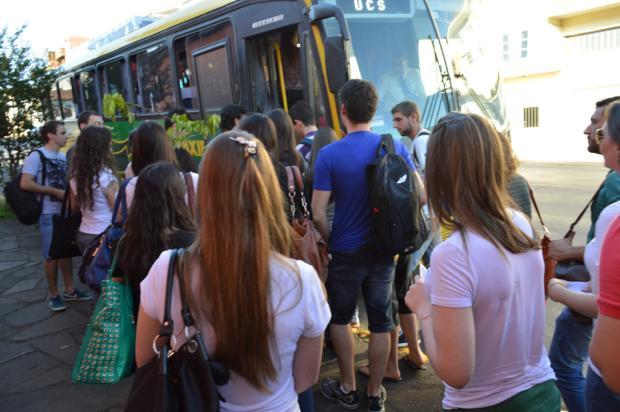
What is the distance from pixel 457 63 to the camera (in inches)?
227

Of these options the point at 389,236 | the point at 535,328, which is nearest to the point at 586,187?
the point at 389,236

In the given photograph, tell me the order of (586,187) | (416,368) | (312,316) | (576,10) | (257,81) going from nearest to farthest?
1. (312,316)
2. (416,368)
3. (257,81)
4. (586,187)
5. (576,10)

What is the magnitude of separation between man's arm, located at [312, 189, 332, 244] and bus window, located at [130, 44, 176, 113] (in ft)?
17.3

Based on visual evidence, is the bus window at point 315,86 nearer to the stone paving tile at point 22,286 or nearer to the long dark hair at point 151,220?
the long dark hair at point 151,220

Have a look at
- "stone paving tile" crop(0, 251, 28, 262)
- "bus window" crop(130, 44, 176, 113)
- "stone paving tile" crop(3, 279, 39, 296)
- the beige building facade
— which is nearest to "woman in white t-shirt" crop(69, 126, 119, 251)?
"stone paving tile" crop(3, 279, 39, 296)

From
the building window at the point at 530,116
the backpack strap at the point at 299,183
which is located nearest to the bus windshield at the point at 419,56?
the backpack strap at the point at 299,183

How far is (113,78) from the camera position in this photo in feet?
32.4

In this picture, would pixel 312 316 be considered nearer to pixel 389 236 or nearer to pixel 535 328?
pixel 535 328

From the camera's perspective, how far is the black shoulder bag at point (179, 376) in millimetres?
1487

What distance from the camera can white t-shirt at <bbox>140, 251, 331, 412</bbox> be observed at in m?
1.63

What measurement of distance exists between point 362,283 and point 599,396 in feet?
5.35

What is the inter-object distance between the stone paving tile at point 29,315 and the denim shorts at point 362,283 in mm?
3704

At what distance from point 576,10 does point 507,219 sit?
72.1 feet

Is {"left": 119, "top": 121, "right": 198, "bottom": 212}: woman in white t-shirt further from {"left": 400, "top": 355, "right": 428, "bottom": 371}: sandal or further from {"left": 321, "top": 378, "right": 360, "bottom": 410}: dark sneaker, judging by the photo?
{"left": 400, "top": 355, "right": 428, "bottom": 371}: sandal
